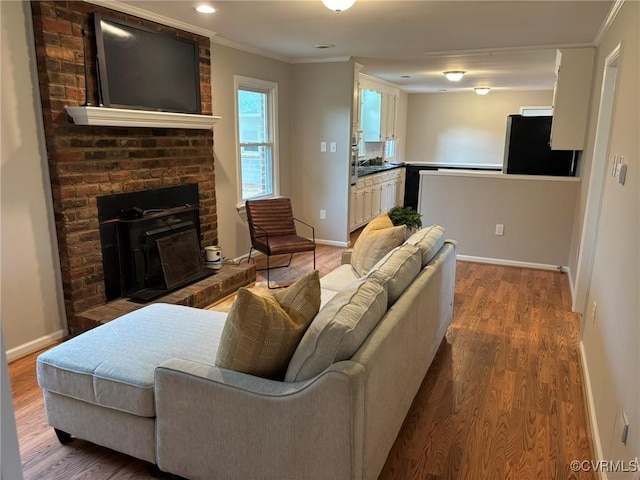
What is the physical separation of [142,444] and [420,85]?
7.79m

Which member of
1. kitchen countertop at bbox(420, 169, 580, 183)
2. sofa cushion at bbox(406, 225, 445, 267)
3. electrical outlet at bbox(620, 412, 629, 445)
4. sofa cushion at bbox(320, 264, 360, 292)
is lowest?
electrical outlet at bbox(620, 412, 629, 445)

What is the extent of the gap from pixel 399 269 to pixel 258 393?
933mm

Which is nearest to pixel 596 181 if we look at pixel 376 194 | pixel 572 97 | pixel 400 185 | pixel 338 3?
pixel 572 97

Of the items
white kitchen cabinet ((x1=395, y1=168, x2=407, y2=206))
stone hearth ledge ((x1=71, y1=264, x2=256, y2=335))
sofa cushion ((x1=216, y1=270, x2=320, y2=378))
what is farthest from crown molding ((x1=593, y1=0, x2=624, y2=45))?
white kitchen cabinet ((x1=395, y1=168, x2=407, y2=206))

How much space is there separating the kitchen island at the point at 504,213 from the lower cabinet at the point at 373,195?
119 centimetres

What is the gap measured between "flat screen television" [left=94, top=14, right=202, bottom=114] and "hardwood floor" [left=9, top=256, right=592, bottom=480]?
1.91 meters

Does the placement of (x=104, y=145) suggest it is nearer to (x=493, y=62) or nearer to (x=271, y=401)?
(x=271, y=401)

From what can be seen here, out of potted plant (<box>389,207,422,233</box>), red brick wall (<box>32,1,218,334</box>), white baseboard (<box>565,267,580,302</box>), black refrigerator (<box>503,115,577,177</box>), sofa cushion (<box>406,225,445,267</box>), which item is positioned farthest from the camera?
black refrigerator (<box>503,115,577,177</box>)

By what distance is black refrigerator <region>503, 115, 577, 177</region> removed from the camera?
5.10 m

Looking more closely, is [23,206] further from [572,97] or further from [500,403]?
[572,97]

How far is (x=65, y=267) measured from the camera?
10.3 feet

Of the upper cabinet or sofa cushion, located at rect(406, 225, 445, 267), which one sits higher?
the upper cabinet

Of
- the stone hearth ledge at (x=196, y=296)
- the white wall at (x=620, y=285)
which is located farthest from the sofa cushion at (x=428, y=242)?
the stone hearth ledge at (x=196, y=296)

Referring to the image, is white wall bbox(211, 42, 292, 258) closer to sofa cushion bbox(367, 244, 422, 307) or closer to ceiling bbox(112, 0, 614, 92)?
ceiling bbox(112, 0, 614, 92)
